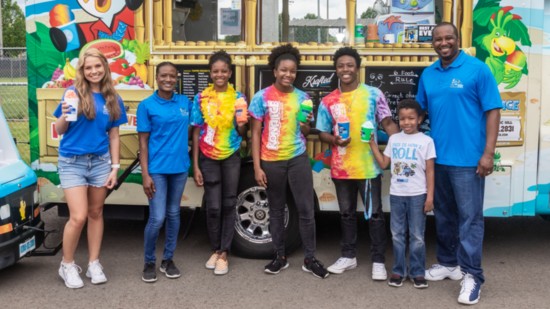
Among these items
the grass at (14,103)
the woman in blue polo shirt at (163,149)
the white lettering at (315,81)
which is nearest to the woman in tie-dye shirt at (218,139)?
the woman in blue polo shirt at (163,149)

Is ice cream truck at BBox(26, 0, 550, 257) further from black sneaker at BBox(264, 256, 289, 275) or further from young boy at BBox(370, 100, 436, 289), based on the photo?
young boy at BBox(370, 100, 436, 289)

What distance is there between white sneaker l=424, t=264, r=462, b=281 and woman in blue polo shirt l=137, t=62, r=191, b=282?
6.76 feet

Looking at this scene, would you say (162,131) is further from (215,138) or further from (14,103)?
(14,103)

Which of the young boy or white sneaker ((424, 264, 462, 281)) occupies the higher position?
the young boy

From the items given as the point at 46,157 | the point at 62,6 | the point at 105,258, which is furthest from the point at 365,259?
the point at 62,6

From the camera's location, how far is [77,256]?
551 centimetres

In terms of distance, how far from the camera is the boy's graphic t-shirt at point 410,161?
4527 millimetres

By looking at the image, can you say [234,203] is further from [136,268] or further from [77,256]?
[77,256]

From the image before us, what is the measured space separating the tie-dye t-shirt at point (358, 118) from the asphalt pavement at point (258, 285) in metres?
0.88

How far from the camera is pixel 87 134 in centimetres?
456

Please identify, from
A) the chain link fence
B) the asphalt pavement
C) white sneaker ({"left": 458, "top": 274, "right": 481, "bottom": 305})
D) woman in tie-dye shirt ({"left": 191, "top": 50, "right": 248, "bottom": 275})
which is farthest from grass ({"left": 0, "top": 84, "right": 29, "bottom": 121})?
white sneaker ({"left": 458, "top": 274, "right": 481, "bottom": 305})

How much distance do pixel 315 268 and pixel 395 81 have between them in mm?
1659

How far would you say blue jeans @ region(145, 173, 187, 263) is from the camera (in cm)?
478

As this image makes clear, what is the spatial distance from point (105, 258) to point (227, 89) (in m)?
1.91
